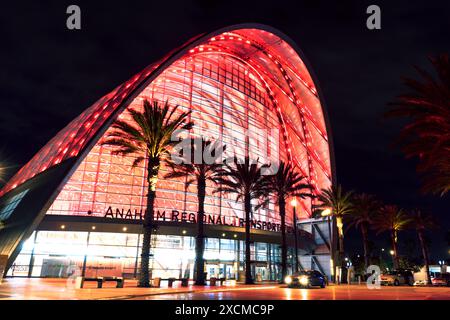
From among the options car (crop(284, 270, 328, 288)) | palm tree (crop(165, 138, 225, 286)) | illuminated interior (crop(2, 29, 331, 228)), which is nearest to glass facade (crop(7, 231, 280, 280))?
illuminated interior (crop(2, 29, 331, 228))

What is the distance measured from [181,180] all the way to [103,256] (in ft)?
46.6

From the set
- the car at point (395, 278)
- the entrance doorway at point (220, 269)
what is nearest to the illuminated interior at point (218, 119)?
the entrance doorway at point (220, 269)

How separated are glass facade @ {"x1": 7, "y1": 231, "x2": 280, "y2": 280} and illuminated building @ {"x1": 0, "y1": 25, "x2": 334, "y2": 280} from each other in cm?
12

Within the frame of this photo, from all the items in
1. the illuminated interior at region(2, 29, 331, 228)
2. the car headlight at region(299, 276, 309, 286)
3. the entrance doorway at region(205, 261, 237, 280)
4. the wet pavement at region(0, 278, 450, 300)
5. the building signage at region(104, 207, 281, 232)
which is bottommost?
the wet pavement at region(0, 278, 450, 300)

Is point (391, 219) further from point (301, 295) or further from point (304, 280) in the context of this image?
point (301, 295)

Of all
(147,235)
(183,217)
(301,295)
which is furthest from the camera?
(183,217)

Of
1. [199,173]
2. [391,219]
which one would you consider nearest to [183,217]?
[199,173]

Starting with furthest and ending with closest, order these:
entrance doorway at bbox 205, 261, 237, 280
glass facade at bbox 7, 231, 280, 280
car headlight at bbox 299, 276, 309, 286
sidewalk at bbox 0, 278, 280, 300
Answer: entrance doorway at bbox 205, 261, 237, 280 → glass facade at bbox 7, 231, 280, 280 → car headlight at bbox 299, 276, 309, 286 → sidewalk at bbox 0, 278, 280, 300

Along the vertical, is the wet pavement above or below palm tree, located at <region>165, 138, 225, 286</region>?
below

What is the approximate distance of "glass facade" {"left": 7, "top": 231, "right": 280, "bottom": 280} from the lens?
4381cm

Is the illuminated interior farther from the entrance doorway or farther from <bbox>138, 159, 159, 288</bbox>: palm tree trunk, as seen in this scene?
<bbox>138, 159, 159, 288</bbox>: palm tree trunk

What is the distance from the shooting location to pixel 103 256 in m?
45.3

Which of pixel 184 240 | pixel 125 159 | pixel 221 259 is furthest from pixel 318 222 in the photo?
pixel 125 159

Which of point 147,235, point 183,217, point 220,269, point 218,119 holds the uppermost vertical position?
point 218,119
